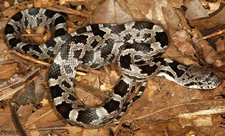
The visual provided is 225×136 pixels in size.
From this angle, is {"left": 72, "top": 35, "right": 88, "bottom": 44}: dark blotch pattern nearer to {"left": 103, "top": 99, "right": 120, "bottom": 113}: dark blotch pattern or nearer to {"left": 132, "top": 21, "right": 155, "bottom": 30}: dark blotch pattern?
{"left": 132, "top": 21, "right": 155, "bottom": 30}: dark blotch pattern

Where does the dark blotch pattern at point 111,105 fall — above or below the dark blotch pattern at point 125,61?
below

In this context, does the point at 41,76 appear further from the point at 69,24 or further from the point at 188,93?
the point at 188,93

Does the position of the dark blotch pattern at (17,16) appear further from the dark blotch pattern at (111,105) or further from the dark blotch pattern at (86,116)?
the dark blotch pattern at (111,105)

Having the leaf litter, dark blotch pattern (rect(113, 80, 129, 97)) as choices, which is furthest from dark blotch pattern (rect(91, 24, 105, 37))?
dark blotch pattern (rect(113, 80, 129, 97))

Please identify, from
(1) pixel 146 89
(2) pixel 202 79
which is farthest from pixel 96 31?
(2) pixel 202 79

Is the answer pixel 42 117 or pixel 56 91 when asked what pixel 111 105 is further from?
pixel 42 117

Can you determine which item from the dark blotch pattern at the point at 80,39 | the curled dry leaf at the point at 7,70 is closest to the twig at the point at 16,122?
the curled dry leaf at the point at 7,70

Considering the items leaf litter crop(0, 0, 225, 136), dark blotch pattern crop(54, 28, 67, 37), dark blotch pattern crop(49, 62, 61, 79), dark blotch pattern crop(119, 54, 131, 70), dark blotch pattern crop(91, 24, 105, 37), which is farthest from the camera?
dark blotch pattern crop(54, 28, 67, 37)
